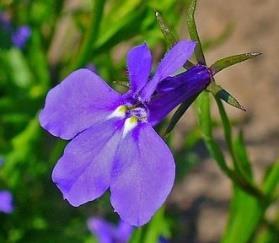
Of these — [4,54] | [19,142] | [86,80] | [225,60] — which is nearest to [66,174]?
[86,80]

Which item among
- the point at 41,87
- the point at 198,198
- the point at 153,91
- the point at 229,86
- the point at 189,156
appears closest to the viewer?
the point at 153,91

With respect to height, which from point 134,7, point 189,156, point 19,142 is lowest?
point 189,156

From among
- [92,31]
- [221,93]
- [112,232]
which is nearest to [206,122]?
[221,93]

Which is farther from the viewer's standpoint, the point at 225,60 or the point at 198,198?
the point at 198,198

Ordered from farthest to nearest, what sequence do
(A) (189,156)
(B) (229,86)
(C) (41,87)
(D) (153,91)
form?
1. (B) (229,86)
2. (A) (189,156)
3. (C) (41,87)
4. (D) (153,91)

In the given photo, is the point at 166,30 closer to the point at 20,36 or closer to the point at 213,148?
the point at 213,148

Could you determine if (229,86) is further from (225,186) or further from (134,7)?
(134,7)

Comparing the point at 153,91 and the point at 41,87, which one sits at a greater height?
the point at 153,91

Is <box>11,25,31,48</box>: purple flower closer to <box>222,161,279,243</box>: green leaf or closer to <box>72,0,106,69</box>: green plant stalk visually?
<box>72,0,106,69</box>: green plant stalk
